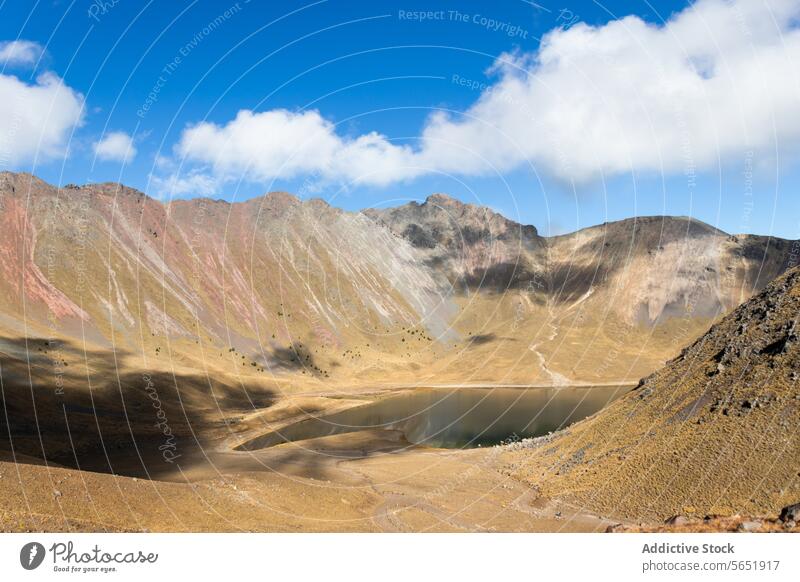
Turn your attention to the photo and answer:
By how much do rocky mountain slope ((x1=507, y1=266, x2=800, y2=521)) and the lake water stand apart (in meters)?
29.4

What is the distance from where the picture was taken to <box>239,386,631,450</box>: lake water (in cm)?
7938

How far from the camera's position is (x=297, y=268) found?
187m

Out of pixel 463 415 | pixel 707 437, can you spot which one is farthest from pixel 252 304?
pixel 707 437

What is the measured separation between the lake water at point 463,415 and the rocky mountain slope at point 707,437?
29.4 meters

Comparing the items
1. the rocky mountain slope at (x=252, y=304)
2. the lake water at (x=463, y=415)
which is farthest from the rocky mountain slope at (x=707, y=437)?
the rocky mountain slope at (x=252, y=304)

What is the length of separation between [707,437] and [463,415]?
6707cm

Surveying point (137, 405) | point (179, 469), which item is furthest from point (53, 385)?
point (179, 469)

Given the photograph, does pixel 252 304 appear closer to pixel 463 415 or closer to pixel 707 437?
pixel 463 415

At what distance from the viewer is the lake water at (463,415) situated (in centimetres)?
7938

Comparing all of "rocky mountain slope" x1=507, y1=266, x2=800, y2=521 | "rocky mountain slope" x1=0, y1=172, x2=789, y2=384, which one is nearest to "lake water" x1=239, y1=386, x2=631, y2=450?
"rocky mountain slope" x1=0, y1=172, x2=789, y2=384

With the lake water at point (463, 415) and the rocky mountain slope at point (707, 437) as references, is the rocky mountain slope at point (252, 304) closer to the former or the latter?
the lake water at point (463, 415)

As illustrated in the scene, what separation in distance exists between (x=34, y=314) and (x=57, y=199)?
47.6 m

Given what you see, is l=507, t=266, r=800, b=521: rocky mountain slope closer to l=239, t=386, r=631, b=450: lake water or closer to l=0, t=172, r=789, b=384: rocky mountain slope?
l=239, t=386, r=631, b=450: lake water

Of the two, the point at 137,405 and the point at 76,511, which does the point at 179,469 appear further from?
the point at 137,405
